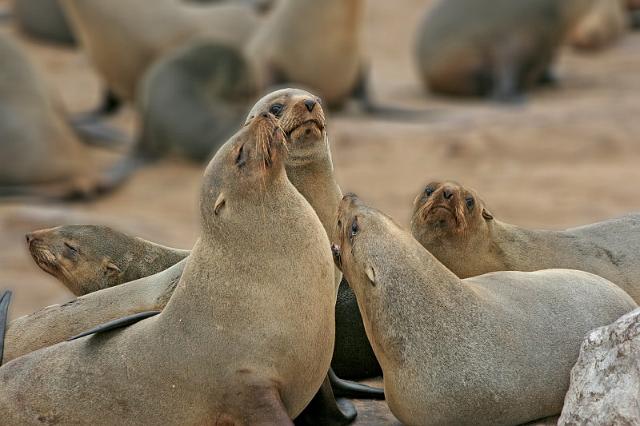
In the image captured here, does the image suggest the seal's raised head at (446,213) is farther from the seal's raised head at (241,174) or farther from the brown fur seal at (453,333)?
the seal's raised head at (241,174)

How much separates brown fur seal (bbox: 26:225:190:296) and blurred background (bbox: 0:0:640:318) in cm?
422

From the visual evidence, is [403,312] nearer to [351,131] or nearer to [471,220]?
[471,220]

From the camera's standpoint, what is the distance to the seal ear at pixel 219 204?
4832mm

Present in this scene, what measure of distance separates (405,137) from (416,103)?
2.17 m

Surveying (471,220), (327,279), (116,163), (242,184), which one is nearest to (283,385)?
(327,279)

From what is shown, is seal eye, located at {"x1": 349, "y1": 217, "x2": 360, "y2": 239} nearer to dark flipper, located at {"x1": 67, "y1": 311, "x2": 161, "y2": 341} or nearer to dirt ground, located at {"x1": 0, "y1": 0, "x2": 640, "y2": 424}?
dark flipper, located at {"x1": 67, "y1": 311, "x2": 161, "y2": 341}

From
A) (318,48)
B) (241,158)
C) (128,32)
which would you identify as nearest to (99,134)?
(128,32)

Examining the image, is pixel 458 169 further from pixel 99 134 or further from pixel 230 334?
pixel 230 334

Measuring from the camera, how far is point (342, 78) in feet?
49.3

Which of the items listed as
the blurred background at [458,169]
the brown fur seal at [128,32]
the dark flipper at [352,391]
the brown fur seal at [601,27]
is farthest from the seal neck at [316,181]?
the brown fur seal at [601,27]

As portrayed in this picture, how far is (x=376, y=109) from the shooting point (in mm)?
15062

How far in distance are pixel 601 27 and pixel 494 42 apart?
3.10 meters

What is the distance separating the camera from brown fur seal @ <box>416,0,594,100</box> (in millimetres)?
15469

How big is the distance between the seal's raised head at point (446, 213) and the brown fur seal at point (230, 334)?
759 millimetres
